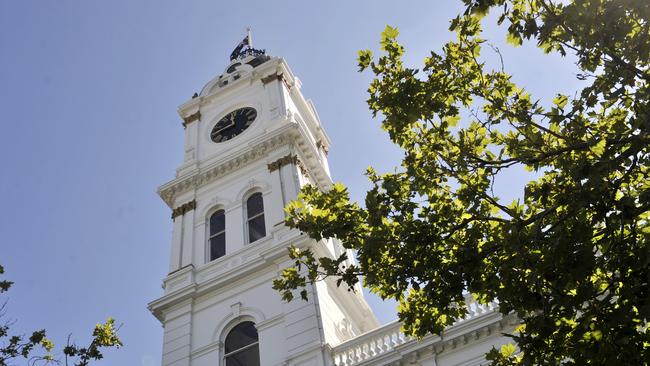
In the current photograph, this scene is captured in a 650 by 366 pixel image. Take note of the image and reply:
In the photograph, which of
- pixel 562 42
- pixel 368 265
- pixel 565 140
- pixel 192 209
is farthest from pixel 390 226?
pixel 192 209

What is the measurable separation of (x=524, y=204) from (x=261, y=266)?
44.0ft

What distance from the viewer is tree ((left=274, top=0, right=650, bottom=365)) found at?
798 cm

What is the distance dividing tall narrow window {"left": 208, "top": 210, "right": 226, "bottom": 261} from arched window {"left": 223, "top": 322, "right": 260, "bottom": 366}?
13.6ft

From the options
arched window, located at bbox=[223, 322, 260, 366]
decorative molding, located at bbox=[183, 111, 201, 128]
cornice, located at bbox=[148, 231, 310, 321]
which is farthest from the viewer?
decorative molding, located at bbox=[183, 111, 201, 128]

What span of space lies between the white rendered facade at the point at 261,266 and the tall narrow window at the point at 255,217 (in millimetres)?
260

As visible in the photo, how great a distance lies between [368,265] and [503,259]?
6.12 feet

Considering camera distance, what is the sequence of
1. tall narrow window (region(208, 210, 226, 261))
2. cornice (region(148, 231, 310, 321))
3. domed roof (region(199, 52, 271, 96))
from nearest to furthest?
1. cornice (region(148, 231, 310, 321))
2. tall narrow window (region(208, 210, 226, 261))
3. domed roof (region(199, 52, 271, 96))

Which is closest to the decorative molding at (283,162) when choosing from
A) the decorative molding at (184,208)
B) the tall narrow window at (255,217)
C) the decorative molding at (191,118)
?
the tall narrow window at (255,217)

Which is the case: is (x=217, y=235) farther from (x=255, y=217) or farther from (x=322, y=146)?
(x=322, y=146)

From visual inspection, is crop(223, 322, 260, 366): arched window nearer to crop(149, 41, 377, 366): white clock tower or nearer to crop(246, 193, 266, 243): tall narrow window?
crop(149, 41, 377, 366): white clock tower

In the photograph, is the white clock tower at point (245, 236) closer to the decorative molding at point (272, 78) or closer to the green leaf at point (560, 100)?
the decorative molding at point (272, 78)

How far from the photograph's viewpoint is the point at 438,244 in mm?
9750

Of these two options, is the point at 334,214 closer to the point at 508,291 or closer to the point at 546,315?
the point at 508,291

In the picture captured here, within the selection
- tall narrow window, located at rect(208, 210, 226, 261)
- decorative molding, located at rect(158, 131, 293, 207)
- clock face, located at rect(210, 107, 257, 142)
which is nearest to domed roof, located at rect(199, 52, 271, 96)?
clock face, located at rect(210, 107, 257, 142)
